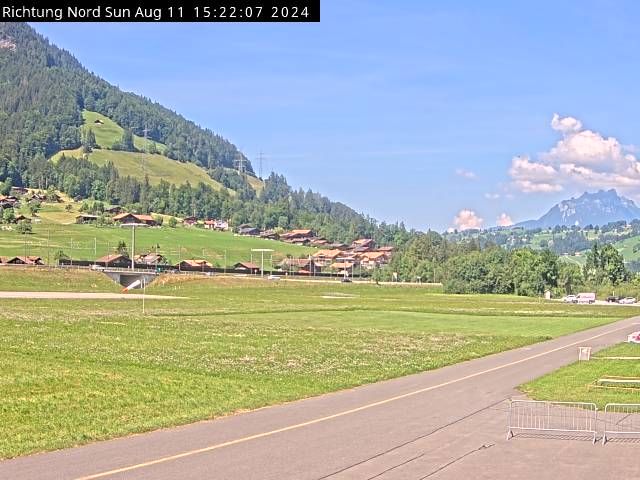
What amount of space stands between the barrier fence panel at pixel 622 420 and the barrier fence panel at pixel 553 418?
0.38 meters

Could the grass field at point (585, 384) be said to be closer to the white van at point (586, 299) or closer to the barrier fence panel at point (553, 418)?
the barrier fence panel at point (553, 418)

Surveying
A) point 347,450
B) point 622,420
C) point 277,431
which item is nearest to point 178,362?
point 277,431

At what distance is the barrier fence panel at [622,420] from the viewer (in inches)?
881

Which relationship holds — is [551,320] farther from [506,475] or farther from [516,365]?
[506,475]

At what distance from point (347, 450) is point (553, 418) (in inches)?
330

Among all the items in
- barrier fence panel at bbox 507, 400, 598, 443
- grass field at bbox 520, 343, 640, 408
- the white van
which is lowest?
the white van

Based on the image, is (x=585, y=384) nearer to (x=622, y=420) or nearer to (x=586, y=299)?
(x=622, y=420)

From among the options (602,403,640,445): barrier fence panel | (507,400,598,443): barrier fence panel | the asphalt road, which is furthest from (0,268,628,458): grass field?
(602,403,640,445): barrier fence panel

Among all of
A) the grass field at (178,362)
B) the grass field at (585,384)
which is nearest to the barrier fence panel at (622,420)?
the grass field at (585,384)

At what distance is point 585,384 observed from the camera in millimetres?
33250

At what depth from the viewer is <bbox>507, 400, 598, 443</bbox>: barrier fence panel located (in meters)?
22.7

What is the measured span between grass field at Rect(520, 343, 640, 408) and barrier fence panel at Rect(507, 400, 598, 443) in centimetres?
177

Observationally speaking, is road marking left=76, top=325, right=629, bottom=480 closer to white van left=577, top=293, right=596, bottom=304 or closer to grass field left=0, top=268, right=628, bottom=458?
grass field left=0, top=268, right=628, bottom=458

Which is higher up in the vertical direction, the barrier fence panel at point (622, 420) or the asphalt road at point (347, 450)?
the asphalt road at point (347, 450)
